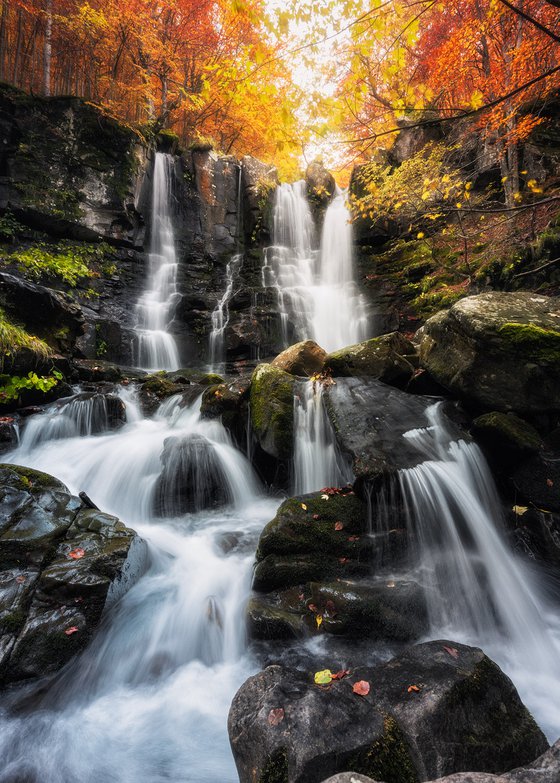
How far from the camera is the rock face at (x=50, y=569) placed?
9.96 feet

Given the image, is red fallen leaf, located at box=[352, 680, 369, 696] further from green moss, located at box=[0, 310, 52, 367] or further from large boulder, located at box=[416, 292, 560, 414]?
green moss, located at box=[0, 310, 52, 367]

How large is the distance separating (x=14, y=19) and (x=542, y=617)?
2594 cm

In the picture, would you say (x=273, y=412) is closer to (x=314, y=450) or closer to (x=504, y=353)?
(x=314, y=450)

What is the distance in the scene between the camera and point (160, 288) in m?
14.3

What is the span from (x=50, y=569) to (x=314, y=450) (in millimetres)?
3776

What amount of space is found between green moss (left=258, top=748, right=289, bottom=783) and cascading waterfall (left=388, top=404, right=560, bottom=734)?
2175 mm

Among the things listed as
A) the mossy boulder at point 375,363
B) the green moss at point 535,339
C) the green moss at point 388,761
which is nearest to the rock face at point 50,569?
the green moss at point 388,761

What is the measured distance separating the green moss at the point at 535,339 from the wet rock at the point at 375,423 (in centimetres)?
148

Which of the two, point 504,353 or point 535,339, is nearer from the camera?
point 535,339

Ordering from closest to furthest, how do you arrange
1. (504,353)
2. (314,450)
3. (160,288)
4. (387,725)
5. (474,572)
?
(387,725) → (474,572) → (504,353) → (314,450) → (160,288)

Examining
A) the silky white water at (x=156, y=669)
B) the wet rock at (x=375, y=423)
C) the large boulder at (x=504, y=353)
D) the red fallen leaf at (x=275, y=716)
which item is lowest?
the silky white water at (x=156, y=669)

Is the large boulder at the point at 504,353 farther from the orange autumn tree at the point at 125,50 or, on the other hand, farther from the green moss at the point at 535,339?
the orange autumn tree at the point at 125,50

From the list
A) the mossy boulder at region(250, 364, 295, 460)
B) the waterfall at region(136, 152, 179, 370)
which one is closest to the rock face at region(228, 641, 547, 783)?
the mossy boulder at region(250, 364, 295, 460)

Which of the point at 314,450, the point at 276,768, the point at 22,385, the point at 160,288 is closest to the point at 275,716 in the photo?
the point at 276,768
